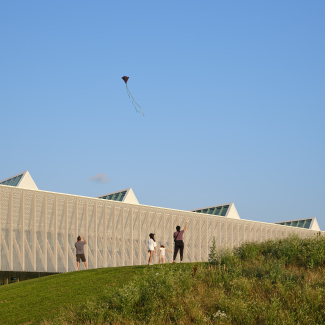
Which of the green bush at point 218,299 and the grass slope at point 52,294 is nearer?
the green bush at point 218,299

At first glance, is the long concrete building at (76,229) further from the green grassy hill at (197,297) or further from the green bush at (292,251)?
the green grassy hill at (197,297)

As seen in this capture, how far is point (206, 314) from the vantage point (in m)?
9.82

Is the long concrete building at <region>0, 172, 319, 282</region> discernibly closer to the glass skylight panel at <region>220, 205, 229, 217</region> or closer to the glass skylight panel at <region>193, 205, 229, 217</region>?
the glass skylight panel at <region>220, 205, 229, 217</region>

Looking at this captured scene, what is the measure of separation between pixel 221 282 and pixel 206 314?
1.94m

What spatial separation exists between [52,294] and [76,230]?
17.9m

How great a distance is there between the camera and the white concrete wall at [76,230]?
2700cm

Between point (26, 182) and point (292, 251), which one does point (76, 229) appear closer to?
point (26, 182)

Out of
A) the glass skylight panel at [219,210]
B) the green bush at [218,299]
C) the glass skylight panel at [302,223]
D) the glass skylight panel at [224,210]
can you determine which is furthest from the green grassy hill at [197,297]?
the glass skylight panel at [302,223]

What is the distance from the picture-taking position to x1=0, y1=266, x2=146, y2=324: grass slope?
11.4 metres

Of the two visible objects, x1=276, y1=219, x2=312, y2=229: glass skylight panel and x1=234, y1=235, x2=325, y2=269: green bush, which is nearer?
x1=234, y1=235, x2=325, y2=269: green bush

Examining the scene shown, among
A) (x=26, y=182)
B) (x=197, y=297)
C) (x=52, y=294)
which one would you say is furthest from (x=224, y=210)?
(x=197, y=297)

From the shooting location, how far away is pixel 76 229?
3067cm

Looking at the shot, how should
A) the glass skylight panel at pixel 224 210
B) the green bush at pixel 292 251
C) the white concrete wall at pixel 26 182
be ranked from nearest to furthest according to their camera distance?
the green bush at pixel 292 251 → the white concrete wall at pixel 26 182 → the glass skylight panel at pixel 224 210

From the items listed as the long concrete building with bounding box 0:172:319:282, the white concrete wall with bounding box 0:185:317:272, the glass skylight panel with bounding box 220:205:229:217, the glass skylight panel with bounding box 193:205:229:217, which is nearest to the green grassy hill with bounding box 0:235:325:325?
the long concrete building with bounding box 0:172:319:282
